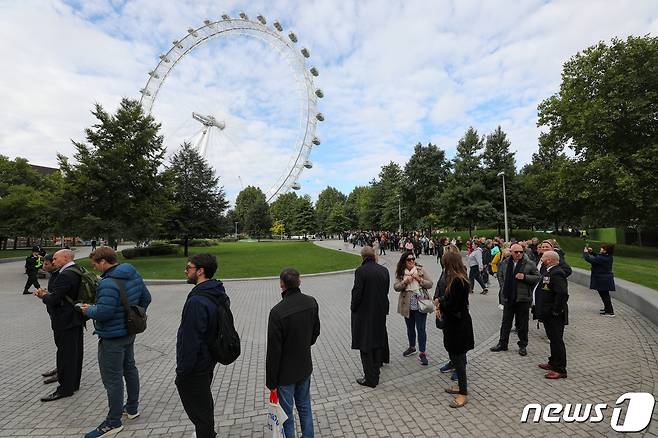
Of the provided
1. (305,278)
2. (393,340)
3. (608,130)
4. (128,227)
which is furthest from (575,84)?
(128,227)

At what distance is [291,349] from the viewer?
3488 mm

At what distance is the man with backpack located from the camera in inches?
129

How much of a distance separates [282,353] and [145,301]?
212 cm

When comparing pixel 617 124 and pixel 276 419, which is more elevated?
pixel 617 124

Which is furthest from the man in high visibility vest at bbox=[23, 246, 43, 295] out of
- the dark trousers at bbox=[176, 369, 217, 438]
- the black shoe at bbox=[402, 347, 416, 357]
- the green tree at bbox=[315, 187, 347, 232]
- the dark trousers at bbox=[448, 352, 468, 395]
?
the green tree at bbox=[315, 187, 347, 232]

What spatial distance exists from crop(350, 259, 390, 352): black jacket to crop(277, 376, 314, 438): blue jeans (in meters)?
1.71

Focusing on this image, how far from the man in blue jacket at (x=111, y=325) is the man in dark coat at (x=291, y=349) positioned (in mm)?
1942

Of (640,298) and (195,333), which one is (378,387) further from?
(640,298)

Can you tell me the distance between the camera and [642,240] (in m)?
39.6

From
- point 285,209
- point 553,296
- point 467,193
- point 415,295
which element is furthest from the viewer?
point 285,209

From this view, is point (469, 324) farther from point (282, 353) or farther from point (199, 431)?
point (199, 431)

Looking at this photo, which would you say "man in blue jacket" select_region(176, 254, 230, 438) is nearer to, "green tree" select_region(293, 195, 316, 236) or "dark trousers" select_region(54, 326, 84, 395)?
"dark trousers" select_region(54, 326, 84, 395)

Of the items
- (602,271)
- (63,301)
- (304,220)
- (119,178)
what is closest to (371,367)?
(63,301)

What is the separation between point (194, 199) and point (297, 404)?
109 feet
